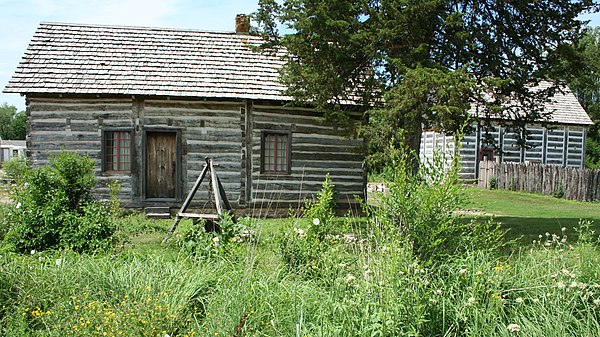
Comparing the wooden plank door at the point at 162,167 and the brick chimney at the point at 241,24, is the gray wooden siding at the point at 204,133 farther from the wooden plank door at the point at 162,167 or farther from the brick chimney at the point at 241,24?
the brick chimney at the point at 241,24

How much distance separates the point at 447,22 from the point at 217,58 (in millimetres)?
8200

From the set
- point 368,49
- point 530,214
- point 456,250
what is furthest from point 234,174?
point 456,250

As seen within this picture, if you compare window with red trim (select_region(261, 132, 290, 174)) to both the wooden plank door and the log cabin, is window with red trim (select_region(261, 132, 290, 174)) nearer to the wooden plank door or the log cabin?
the log cabin

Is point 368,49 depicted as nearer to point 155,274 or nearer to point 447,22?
point 447,22

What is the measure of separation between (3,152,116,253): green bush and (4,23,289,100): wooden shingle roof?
704 centimetres

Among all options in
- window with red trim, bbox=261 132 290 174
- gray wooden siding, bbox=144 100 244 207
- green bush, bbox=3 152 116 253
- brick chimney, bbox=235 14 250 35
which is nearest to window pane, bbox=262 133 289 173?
window with red trim, bbox=261 132 290 174

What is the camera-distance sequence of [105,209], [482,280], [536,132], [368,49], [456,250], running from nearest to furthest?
[482,280], [456,250], [105,209], [368,49], [536,132]

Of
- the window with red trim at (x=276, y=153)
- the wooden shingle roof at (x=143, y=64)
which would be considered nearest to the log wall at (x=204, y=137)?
the window with red trim at (x=276, y=153)

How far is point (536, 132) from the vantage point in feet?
98.2

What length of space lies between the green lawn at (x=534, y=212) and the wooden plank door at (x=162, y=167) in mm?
8235

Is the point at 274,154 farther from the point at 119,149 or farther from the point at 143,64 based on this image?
the point at 143,64

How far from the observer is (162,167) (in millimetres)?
15141

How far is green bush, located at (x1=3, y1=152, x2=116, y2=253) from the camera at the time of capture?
7324 millimetres

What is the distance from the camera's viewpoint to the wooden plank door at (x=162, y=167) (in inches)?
595
